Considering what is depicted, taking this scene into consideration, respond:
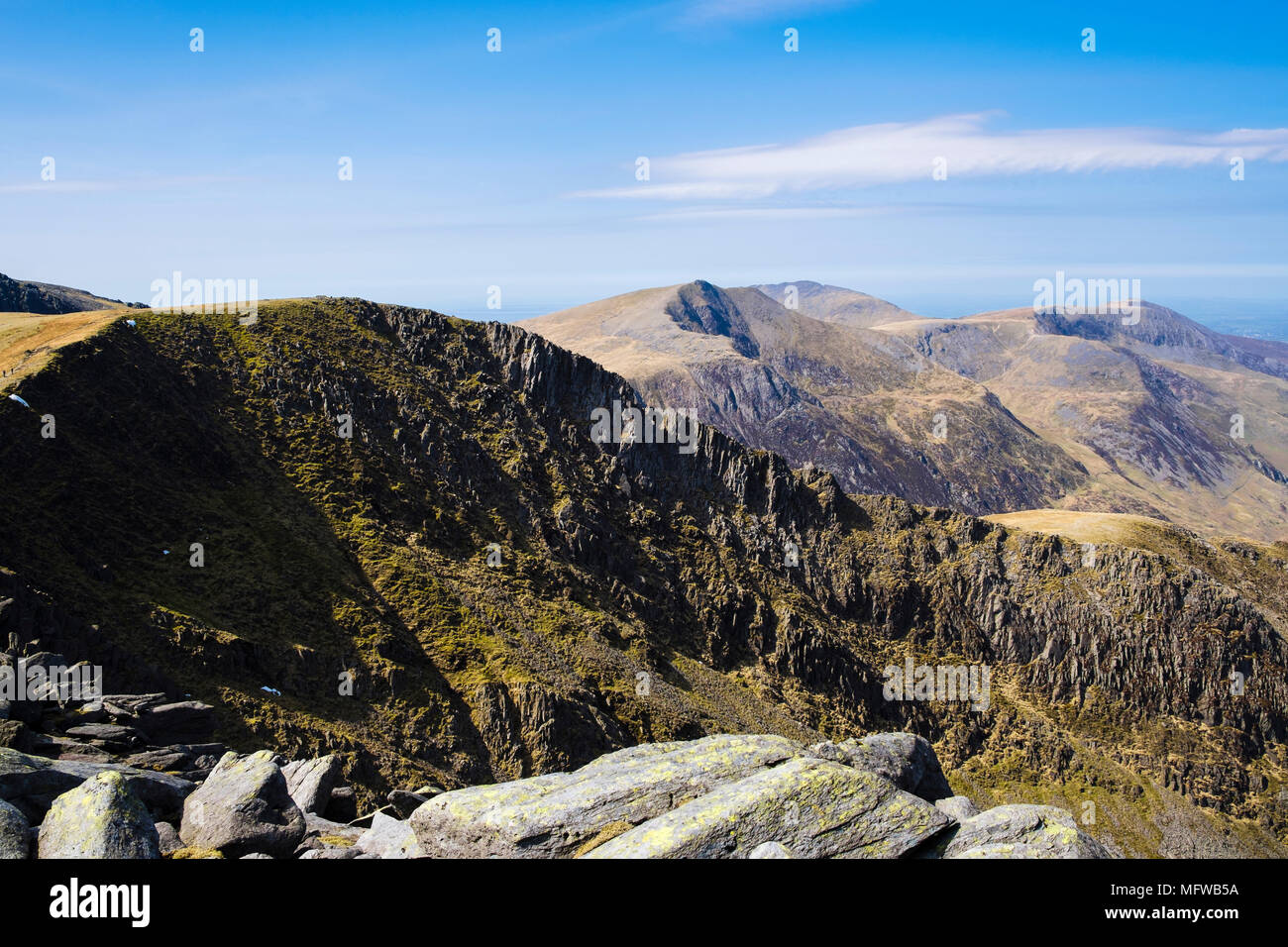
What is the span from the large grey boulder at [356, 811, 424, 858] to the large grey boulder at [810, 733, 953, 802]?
18957mm

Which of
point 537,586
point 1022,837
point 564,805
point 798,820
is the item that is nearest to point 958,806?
point 1022,837

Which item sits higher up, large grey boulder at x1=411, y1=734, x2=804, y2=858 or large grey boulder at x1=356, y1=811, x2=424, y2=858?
large grey boulder at x1=411, y1=734, x2=804, y2=858

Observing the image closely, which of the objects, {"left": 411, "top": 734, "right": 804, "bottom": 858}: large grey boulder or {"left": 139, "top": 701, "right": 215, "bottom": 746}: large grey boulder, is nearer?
{"left": 411, "top": 734, "right": 804, "bottom": 858}: large grey boulder

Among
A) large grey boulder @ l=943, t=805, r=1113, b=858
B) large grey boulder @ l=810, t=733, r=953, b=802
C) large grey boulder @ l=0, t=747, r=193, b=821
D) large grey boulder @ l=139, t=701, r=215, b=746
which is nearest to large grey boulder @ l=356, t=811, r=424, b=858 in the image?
large grey boulder @ l=0, t=747, r=193, b=821

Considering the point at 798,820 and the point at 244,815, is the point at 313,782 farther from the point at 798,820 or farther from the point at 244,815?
the point at 798,820

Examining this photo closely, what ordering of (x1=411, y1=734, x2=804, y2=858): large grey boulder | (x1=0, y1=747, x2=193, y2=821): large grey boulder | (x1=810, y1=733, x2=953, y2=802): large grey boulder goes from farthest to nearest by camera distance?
(x1=810, y1=733, x2=953, y2=802): large grey boulder → (x1=0, y1=747, x2=193, y2=821): large grey boulder → (x1=411, y1=734, x2=804, y2=858): large grey boulder

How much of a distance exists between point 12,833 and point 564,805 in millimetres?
14748

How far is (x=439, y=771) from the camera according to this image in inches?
3430

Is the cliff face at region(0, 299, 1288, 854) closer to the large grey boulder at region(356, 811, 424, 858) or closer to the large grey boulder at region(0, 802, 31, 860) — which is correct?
the large grey boulder at region(356, 811, 424, 858)

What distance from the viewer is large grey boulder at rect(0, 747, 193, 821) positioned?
80.7 ft

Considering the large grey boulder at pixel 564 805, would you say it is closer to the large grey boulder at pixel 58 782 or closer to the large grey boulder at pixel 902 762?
the large grey boulder at pixel 58 782
